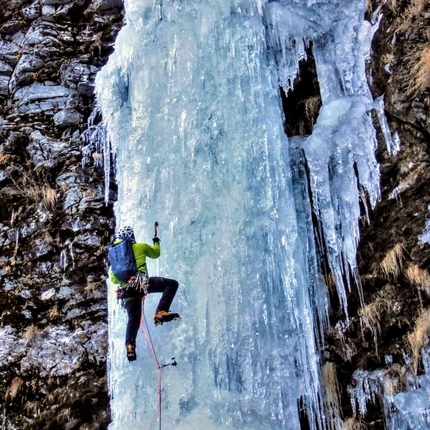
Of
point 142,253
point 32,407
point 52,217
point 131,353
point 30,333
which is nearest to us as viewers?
point 131,353

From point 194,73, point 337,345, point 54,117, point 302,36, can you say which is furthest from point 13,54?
point 337,345

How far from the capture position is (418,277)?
5445mm

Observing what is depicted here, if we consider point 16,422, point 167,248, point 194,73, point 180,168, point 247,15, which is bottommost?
point 16,422

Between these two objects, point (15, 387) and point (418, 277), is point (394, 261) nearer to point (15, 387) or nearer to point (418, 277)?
point (418, 277)

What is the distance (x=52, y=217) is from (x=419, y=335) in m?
4.64

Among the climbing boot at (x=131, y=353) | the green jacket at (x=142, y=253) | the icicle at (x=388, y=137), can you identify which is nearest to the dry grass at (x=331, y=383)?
the climbing boot at (x=131, y=353)

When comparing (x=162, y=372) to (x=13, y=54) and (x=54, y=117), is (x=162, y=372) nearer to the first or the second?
(x=54, y=117)

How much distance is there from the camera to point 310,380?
5461 millimetres

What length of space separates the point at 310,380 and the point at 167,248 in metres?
1.79

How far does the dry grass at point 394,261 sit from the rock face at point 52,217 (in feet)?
10.9

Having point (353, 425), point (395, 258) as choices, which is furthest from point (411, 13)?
point (353, 425)

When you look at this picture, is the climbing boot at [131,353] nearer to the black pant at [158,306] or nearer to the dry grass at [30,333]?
the black pant at [158,306]

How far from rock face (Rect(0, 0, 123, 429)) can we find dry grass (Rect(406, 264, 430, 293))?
3508mm

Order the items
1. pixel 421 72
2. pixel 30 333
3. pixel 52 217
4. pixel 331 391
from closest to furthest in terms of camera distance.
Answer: pixel 421 72 → pixel 331 391 → pixel 30 333 → pixel 52 217
